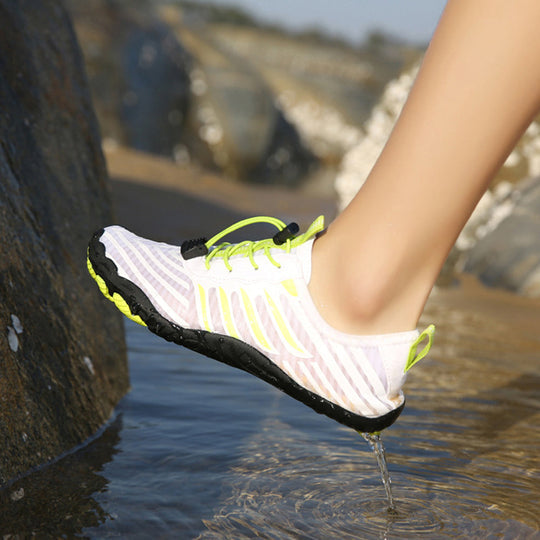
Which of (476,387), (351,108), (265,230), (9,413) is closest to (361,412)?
(9,413)

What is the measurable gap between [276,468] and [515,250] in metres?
3.84

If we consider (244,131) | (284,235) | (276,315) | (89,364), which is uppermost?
(284,235)

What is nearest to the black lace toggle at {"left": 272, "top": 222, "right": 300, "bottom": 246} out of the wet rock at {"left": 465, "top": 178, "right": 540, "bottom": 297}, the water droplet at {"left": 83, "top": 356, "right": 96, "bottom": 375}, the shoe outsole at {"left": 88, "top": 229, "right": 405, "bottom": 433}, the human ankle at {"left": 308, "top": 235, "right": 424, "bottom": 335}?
the human ankle at {"left": 308, "top": 235, "right": 424, "bottom": 335}

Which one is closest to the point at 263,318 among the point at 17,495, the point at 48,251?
the point at 17,495

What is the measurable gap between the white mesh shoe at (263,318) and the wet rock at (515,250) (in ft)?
11.7

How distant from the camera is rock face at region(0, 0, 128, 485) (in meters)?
1.94

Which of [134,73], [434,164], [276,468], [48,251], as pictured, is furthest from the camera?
[134,73]

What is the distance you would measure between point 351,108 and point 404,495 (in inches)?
674

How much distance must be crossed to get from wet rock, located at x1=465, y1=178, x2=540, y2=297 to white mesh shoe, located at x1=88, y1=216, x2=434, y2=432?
3560 millimetres

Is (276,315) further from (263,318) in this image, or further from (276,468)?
(276,468)

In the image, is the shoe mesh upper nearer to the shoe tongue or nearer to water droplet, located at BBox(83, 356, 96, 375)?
the shoe tongue

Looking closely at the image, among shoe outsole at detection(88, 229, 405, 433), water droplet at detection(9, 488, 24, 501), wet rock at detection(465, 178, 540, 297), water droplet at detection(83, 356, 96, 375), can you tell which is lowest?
wet rock at detection(465, 178, 540, 297)

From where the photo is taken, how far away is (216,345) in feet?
6.12

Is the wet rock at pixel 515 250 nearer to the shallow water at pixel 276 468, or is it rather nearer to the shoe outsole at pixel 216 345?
the shallow water at pixel 276 468
